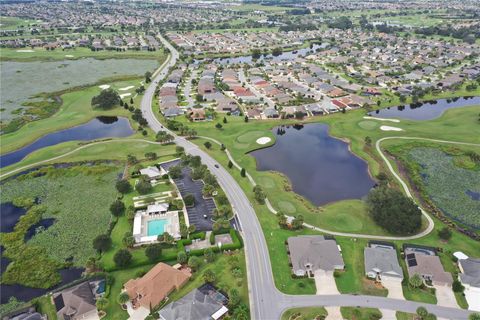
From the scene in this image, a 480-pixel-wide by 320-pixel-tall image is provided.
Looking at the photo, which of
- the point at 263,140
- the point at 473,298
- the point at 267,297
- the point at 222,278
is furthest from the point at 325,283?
the point at 263,140

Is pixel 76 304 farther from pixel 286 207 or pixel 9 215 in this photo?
pixel 286 207

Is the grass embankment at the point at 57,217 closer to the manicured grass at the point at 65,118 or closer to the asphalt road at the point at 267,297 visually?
the manicured grass at the point at 65,118

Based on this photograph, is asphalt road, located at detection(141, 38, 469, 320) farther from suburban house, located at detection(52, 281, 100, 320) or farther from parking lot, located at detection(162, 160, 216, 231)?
suburban house, located at detection(52, 281, 100, 320)

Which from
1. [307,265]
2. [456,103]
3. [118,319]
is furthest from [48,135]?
[456,103]

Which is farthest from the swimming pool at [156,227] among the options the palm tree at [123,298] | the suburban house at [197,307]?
the suburban house at [197,307]

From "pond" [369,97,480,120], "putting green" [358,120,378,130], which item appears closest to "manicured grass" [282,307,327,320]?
"putting green" [358,120,378,130]
